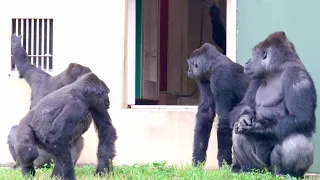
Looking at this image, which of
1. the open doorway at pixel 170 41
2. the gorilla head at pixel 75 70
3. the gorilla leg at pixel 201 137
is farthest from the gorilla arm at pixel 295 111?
the open doorway at pixel 170 41

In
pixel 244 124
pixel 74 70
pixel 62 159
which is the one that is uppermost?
pixel 74 70

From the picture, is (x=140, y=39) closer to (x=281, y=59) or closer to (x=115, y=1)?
(x=115, y=1)

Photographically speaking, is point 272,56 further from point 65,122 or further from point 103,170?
point 65,122

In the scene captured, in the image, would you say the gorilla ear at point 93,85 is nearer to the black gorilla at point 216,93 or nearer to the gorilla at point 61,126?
the gorilla at point 61,126

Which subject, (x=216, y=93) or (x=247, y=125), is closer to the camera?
(x=247, y=125)

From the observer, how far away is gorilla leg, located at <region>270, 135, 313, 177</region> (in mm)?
5422

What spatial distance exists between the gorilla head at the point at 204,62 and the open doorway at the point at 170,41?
145 cm

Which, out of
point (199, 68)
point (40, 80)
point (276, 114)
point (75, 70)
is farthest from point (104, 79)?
point (276, 114)

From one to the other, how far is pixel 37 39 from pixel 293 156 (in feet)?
10.3

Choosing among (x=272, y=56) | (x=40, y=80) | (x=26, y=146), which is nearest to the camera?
(x=26, y=146)

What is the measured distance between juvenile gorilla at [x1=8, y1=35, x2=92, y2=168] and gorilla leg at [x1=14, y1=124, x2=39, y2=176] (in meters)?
0.96

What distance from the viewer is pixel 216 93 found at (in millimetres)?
6168

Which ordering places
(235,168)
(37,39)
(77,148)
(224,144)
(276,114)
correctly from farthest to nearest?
(37,39) → (77,148) → (224,144) → (235,168) → (276,114)

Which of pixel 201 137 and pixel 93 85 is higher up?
pixel 93 85
